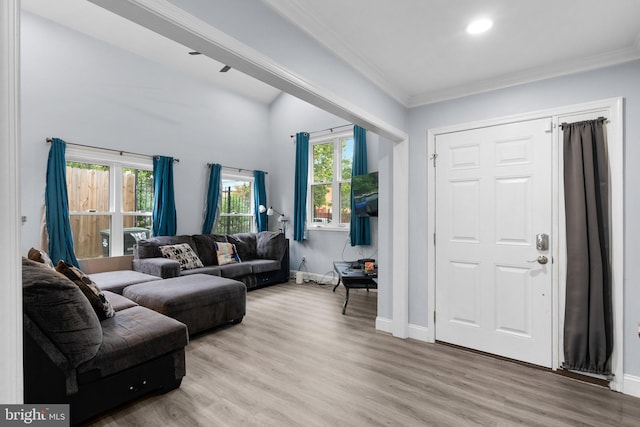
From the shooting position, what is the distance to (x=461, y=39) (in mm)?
2246

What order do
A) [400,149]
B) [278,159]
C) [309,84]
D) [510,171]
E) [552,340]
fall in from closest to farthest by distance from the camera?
[309,84]
[552,340]
[510,171]
[400,149]
[278,159]

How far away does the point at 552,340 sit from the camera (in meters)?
2.59

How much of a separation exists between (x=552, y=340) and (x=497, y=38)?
7.86 ft

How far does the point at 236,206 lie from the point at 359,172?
8.84 feet

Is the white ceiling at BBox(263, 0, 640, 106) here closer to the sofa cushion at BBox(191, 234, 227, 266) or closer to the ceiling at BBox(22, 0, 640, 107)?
the ceiling at BBox(22, 0, 640, 107)

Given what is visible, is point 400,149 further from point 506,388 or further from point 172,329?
point 172,329

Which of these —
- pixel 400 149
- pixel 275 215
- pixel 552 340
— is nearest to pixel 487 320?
pixel 552 340

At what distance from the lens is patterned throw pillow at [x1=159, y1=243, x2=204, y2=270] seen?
15.2ft

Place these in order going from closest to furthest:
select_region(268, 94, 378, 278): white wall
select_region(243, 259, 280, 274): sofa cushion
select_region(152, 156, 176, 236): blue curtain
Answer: select_region(152, 156, 176, 236): blue curtain, select_region(243, 259, 280, 274): sofa cushion, select_region(268, 94, 378, 278): white wall

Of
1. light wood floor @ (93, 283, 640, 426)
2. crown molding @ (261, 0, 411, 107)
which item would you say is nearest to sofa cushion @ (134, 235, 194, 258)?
light wood floor @ (93, 283, 640, 426)

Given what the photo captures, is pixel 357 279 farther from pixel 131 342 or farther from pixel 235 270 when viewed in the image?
pixel 131 342

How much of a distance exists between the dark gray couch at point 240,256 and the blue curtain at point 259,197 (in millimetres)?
583

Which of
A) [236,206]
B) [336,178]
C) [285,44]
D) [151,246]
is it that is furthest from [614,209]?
[236,206]

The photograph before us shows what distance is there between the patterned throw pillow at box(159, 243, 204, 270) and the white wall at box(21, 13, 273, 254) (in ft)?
2.42
